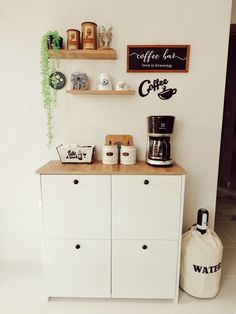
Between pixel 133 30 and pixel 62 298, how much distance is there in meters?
2.03

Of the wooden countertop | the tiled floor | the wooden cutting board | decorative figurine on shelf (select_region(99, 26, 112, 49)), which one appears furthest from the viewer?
the wooden cutting board

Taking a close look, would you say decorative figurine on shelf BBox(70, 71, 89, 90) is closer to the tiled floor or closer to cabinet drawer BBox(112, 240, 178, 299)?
cabinet drawer BBox(112, 240, 178, 299)

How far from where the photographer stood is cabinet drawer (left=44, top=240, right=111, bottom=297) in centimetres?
157

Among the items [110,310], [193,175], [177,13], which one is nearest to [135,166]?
[193,175]

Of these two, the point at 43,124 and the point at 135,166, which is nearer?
the point at 135,166

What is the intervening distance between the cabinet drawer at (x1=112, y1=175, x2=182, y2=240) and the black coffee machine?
0.59 ft

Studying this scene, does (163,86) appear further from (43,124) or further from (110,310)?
(110,310)

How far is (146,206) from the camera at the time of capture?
1517 millimetres

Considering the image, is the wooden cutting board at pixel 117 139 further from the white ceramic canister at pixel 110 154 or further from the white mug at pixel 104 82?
the white mug at pixel 104 82

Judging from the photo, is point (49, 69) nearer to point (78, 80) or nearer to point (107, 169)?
point (78, 80)

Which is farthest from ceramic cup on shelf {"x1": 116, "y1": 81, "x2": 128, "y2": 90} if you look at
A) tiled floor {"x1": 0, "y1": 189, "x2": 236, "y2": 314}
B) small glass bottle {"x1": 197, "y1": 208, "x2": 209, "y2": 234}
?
tiled floor {"x1": 0, "y1": 189, "x2": 236, "y2": 314}

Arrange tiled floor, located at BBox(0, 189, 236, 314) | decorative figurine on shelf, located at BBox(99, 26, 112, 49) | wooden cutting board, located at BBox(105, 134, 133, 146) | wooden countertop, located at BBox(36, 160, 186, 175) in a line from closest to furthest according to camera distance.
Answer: wooden countertop, located at BBox(36, 160, 186, 175) → tiled floor, located at BBox(0, 189, 236, 314) → decorative figurine on shelf, located at BBox(99, 26, 112, 49) → wooden cutting board, located at BBox(105, 134, 133, 146)

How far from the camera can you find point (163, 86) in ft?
5.81

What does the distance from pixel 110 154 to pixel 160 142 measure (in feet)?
1.20
